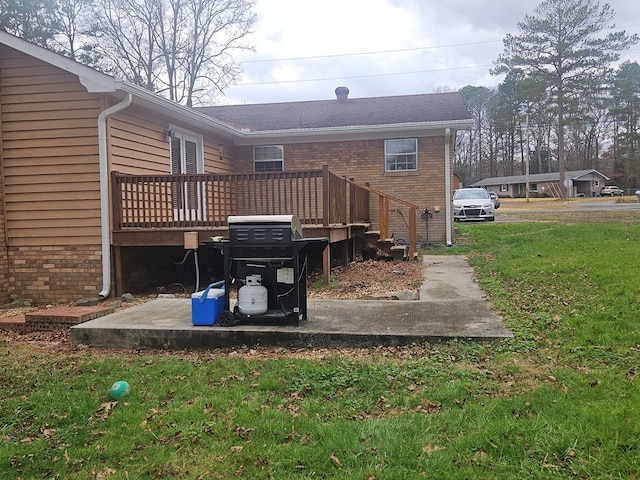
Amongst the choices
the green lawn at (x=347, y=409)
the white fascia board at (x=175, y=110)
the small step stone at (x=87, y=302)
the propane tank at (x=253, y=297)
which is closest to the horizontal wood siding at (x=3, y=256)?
the small step stone at (x=87, y=302)

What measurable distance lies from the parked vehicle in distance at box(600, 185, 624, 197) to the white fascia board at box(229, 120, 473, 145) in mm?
44117

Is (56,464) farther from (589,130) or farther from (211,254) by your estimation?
(589,130)

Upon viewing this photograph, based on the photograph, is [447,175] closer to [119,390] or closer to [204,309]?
[204,309]

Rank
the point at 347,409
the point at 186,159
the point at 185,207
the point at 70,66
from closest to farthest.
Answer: the point at 347,409, the point at 70,66, the point at 185,207, the point at 186,159

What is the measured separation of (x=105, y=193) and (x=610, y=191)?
178 feet

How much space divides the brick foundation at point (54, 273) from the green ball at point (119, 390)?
4.71m

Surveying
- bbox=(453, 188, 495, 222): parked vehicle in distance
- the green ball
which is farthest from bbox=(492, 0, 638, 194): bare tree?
the green ball

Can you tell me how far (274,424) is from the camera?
304cm

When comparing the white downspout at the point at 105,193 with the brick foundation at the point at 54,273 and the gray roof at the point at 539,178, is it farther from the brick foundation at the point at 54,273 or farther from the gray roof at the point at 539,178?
the gray roof at the point at 539,178

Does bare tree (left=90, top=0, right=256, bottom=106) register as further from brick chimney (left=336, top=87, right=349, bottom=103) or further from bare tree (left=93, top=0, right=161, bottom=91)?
brick chimney (left=336, top=87, right=349, bottom=103)

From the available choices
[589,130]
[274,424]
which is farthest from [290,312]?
[589,130]

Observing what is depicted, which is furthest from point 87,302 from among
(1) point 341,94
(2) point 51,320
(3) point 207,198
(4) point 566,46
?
(4) point 566,46

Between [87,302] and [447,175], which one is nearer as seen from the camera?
[87,302]

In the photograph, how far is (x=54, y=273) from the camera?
8.01 meters
